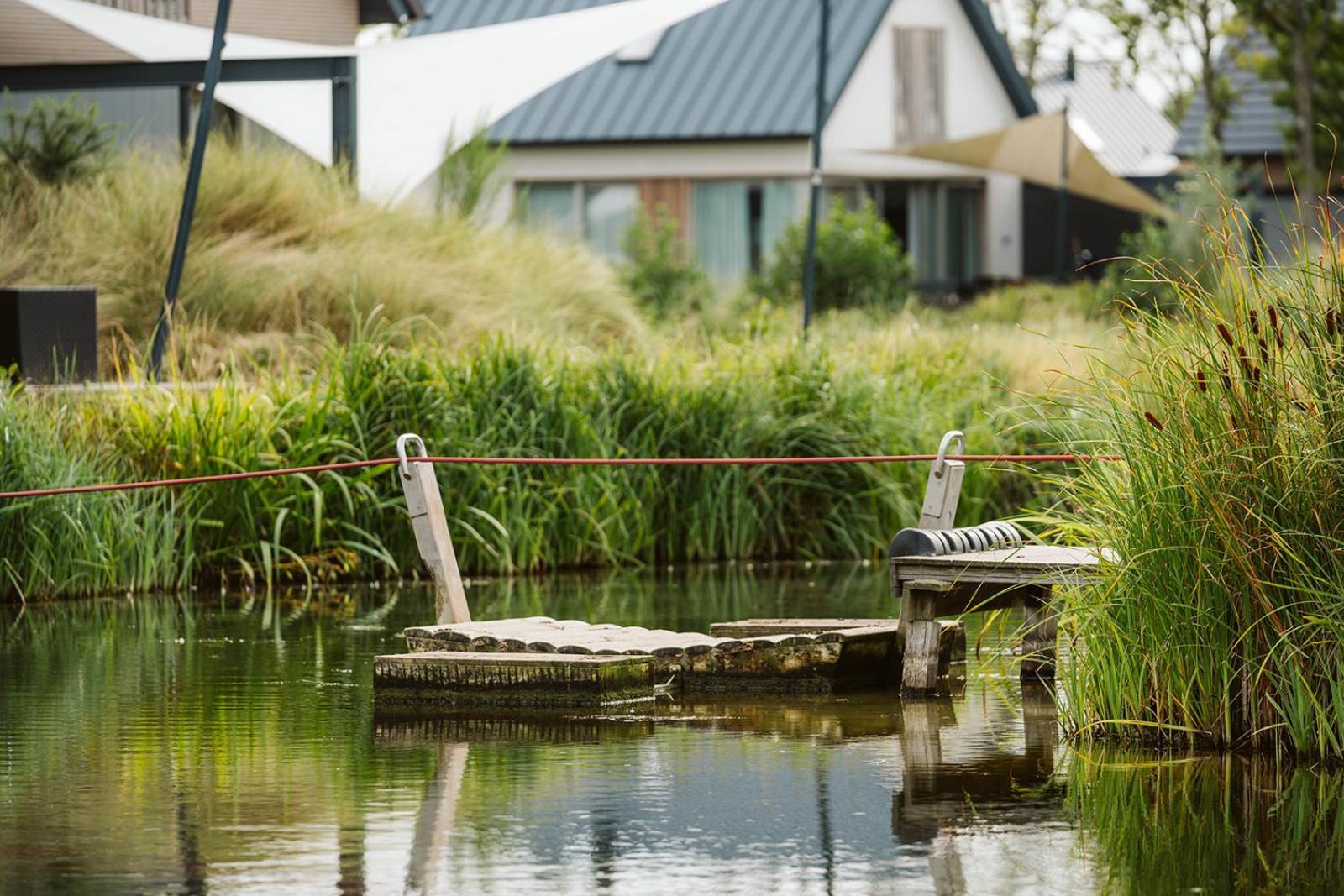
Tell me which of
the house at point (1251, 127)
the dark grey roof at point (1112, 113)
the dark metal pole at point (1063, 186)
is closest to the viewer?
the dark metal pole at point (1063, 186)

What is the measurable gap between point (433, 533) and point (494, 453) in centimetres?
517

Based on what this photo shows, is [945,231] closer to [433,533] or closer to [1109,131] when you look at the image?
[1109,131]

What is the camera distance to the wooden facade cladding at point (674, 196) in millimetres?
36938

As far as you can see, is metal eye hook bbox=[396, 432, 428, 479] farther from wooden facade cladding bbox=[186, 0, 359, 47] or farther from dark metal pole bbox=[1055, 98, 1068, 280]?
dark metal pole bbox=[1055, 98, 1068, 280]

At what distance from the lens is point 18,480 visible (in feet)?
43.0

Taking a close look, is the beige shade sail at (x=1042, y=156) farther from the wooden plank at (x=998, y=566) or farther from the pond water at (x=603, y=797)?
the wooden plank at (x=998, y=566)

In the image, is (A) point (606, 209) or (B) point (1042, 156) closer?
(B) point (1042, 156)

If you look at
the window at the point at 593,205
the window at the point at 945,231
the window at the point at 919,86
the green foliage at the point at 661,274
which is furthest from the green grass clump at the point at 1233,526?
the window at the point at 945,231

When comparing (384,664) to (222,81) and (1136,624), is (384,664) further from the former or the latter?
(222,81)

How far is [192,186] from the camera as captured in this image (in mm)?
16547

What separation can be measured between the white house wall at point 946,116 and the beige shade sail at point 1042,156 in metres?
1.29

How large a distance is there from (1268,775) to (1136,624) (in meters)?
0.73

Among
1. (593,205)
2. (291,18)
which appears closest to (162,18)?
(291,18)

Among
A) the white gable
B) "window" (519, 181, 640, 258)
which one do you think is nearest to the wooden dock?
the white gable
